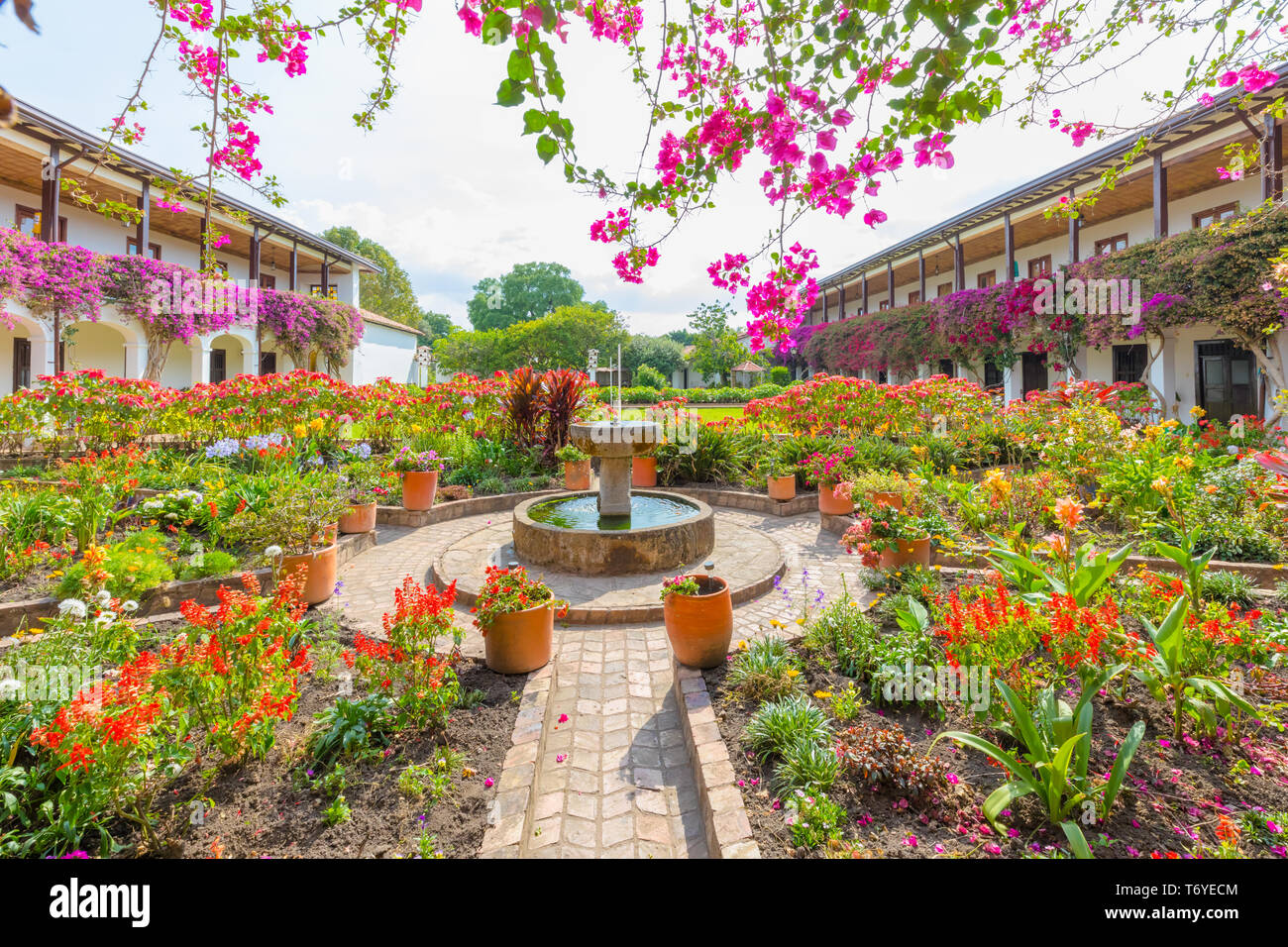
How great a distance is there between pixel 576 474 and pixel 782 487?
3.30 metres

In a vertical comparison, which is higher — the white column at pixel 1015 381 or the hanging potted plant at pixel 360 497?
the white column at pixel 1015 381

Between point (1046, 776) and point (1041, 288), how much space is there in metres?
17.4

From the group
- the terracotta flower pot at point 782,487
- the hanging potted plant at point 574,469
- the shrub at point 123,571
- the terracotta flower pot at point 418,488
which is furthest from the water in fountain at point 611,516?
the shrub at point 123,571

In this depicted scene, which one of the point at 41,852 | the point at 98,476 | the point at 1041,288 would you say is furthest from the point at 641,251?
the point at 1041,288

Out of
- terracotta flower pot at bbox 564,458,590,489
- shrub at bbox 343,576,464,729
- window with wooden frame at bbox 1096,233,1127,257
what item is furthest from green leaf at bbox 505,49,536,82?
window with wooden frame at bbox 1096,233,1127,257

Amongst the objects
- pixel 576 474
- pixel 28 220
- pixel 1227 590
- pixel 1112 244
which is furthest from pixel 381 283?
pixel 1227 590

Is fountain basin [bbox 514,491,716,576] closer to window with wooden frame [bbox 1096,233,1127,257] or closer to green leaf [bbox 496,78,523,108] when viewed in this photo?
green leaf [bbox 496,78,523,108]

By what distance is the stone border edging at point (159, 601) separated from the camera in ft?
12.4

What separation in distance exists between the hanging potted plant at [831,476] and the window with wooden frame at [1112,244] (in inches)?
553

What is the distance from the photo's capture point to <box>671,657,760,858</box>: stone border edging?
1.99 metres

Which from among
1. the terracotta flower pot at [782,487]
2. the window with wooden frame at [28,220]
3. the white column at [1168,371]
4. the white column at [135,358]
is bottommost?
the terracotta flower pot at [782,487]

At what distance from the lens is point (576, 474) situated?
351 inches

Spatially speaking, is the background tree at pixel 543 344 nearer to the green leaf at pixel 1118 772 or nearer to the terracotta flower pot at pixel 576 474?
the terracotta flower pot at pixel 576 474
